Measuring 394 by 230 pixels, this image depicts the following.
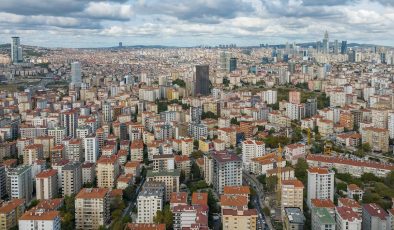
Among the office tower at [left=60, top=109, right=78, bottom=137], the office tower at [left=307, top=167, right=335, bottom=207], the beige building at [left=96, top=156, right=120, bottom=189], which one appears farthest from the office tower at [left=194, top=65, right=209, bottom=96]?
the office tower at [left=307, top=167, right=335, bottom=207]

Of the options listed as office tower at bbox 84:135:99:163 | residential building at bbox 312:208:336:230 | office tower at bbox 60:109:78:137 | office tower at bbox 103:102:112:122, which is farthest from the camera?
office tower at bbox 103:102:112:122

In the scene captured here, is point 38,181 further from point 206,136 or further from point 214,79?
point 214,79

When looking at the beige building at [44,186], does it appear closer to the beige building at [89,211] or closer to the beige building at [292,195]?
the beige building at [89,211]

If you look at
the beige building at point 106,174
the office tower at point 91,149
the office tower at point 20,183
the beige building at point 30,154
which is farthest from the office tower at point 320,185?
the beige building at point 30,154

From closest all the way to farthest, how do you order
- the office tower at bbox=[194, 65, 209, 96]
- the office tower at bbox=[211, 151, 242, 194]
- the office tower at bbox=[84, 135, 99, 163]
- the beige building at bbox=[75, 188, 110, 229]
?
the beige building at bbox=[75, 188, 110, 229], the office tower at bbox=[211, 151, 242, 194], the office tower at bbox=[84, 135, 99, 163], the office tower at bbox=[194, 65, 209, 96]

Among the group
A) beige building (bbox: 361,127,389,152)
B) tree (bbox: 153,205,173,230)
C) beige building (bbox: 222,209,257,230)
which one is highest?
beige building (bbox: 361,127,389,152)

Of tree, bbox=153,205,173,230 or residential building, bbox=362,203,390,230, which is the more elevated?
residential building, bbox=362,203,390,230

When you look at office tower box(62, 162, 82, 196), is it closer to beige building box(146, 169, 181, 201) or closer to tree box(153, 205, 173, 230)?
beige building box(146, 169, 181, 201)

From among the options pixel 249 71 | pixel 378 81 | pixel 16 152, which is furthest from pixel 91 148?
pixel 249 71

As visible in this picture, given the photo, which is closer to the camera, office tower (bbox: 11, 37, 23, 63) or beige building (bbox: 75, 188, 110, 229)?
beige building (bbox: 75, 188, 110, 229)
